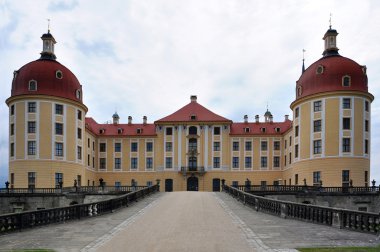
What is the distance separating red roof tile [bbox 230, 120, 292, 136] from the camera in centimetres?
6481

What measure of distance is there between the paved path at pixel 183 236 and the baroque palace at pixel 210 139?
27.9 m

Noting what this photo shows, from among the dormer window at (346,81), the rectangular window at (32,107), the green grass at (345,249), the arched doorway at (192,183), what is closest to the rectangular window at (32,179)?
the rectangular window at (32,107)

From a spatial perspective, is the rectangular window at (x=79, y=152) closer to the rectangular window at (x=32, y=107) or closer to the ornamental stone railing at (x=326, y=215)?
the rectangular window at (x=32, y=107)

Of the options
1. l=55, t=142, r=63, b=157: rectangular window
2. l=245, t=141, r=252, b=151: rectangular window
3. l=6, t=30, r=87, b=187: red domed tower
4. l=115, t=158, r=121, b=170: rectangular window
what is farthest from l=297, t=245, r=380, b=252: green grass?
l=115, t=158, r=121, b=170: rectangular window

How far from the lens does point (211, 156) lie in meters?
63.9

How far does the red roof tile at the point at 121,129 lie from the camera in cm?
6638

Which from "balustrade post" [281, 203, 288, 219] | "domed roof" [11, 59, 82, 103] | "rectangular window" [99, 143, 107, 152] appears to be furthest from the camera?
"rectangular window" [99, 143, 107, 152]

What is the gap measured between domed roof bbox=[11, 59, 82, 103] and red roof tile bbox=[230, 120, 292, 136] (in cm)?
2538

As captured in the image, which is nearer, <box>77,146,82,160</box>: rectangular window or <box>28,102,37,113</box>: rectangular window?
<box>28,102,37,113</box>: rectangular window

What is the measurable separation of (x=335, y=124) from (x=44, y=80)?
3354 centimetres

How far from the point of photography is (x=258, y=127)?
66.2 m

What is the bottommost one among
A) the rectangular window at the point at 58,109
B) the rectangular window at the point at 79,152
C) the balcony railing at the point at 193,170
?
the balcony railing at the point at 193,170

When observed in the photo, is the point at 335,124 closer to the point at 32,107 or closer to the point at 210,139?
the point at 210,139

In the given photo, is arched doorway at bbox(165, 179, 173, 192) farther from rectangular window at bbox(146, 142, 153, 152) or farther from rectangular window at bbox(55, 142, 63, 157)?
rectangular window at bbox(55, 142, 63, 157)
